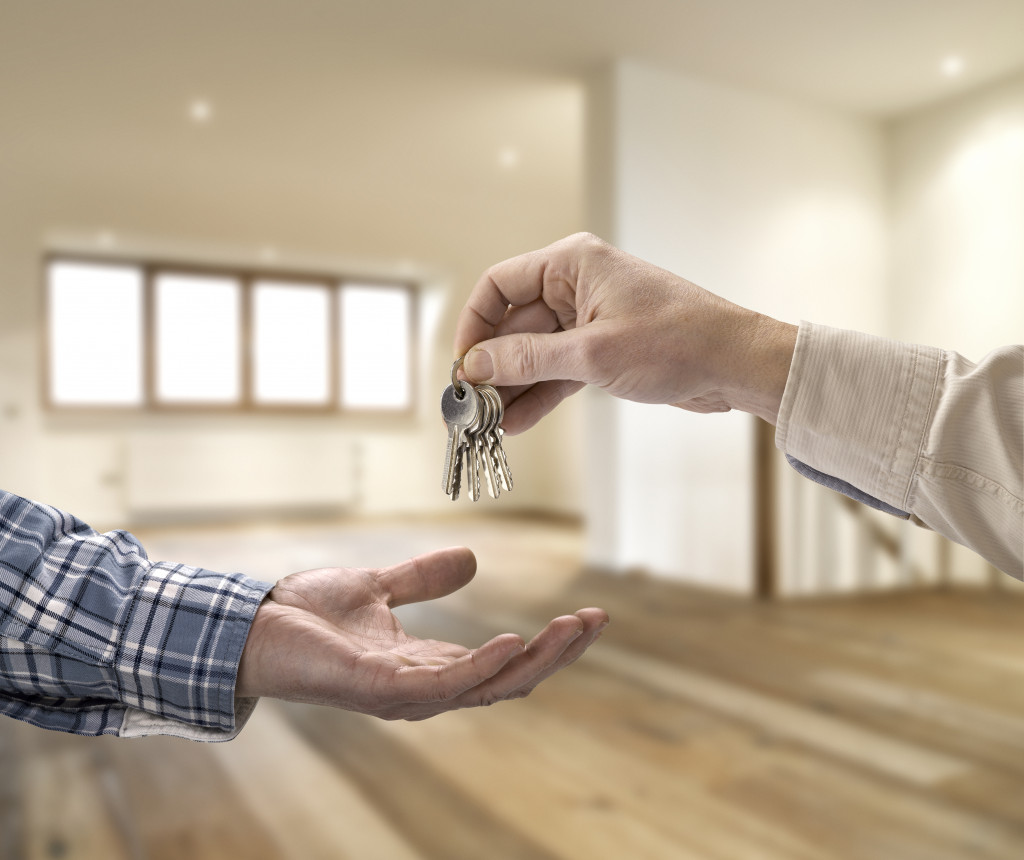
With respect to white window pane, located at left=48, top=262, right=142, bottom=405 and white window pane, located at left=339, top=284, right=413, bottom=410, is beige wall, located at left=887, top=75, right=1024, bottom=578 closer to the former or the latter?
white window pane, located at left=339, top=284, right=413, bottom=410

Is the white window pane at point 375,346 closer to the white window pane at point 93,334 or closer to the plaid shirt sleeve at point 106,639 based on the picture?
the white window pane at point 93,334

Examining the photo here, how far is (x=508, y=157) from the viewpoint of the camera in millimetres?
5055

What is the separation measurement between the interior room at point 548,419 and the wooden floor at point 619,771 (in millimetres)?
12

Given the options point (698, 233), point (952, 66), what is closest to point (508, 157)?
point (698, 233)

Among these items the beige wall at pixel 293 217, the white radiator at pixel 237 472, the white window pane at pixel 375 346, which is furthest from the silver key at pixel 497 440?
the white window pane at pixel 375 346

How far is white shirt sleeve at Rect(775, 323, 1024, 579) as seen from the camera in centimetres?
61

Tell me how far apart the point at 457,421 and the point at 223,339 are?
267 inches

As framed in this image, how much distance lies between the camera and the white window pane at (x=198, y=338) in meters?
6.89

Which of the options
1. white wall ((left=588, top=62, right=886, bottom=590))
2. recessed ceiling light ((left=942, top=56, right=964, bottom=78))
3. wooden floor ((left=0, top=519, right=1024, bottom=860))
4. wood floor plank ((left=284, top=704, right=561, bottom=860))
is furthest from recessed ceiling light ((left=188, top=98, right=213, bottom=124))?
recessed ceiling light ((left=942, top=56, right=964, bottom=78))

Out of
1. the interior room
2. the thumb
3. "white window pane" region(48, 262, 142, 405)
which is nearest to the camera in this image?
the thumb

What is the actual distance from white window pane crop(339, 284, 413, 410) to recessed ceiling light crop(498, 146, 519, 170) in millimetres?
2737

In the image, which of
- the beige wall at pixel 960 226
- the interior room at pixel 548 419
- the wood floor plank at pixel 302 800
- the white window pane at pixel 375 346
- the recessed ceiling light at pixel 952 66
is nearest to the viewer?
the wood floor plank at pixel 302 800

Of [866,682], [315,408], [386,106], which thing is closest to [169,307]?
[315,408]

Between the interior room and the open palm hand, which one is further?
the interior room
